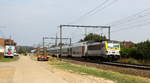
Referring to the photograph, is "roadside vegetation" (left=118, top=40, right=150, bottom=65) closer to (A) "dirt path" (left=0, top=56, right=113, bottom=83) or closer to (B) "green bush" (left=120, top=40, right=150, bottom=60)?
(B) "green bush" (left=120, top=40, right=150, bottom=60)

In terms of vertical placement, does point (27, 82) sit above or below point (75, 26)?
below

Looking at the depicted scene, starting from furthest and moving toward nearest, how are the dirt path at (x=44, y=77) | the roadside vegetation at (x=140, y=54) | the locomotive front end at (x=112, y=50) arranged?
the locomotive front end at (x=112, y=50)
the roadside vegetation at (x=140, y=54)
the dirt path at (x=44, y=77)

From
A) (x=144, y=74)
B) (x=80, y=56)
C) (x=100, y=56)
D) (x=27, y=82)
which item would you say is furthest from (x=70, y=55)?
(x=27, y=82)

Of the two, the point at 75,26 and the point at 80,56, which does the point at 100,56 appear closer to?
the point at 75,26

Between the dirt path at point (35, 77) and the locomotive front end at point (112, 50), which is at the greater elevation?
the locomotive front end at point (112, 50)

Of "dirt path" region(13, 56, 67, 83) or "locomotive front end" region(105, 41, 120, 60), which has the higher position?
"locomotive front end" region(105, 41, 120, 60)

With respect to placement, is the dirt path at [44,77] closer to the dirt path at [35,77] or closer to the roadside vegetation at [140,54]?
the dirt path at [35,77]

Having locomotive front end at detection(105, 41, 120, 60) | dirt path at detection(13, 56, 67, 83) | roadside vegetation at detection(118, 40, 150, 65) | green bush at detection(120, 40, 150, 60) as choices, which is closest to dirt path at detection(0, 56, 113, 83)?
dirt path at detection(13, 56, 67, 83)

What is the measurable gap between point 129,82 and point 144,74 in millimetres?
5490

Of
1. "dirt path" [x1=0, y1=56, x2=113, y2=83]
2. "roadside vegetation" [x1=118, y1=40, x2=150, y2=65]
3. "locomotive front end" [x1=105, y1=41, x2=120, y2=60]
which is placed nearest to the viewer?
"dirt path" [x1=0, y1=56, x2=113, y2=83]

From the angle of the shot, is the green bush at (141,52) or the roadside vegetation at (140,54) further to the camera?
the green bush at (141,52)

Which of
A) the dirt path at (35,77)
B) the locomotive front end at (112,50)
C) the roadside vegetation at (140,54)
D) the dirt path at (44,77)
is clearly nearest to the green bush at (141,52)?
the roadside vegetation at (140,54)

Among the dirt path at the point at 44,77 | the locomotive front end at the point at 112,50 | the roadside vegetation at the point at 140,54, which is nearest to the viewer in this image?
the dirt path at the point at 44,77

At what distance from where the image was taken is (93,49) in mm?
49750
